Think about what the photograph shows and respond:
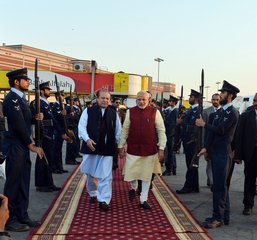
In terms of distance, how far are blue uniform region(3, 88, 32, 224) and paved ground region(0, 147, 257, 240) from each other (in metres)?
0.40

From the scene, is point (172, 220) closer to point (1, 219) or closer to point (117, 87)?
point (1, 219)

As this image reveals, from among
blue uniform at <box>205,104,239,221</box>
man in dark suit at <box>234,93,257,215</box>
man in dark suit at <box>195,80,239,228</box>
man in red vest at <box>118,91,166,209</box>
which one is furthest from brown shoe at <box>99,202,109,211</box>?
man in dark suit at <box>234,93,257,215</box>

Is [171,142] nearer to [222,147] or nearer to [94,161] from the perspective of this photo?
[94,161]

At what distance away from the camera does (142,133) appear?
229 inches

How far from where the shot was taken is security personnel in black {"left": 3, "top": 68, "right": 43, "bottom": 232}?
4.59 metres

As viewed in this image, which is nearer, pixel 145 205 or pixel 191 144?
pixel 145 205

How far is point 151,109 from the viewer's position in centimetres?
592

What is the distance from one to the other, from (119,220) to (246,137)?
2204 mm

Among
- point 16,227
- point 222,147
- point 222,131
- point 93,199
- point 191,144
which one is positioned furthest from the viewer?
point 191,144

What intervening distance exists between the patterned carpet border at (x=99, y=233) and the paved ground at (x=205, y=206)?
0.14 metres

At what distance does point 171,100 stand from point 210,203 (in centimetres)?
369

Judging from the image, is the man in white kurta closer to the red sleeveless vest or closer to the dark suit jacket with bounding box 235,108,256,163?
the red sleeveless vest

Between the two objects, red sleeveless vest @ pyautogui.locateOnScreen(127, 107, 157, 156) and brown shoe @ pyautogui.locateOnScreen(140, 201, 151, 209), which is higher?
red sleeveless vest @ pyautogui.locateOnScreen(127, 107, 157, 156)

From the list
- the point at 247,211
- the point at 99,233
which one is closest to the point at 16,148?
the point at 99,233
